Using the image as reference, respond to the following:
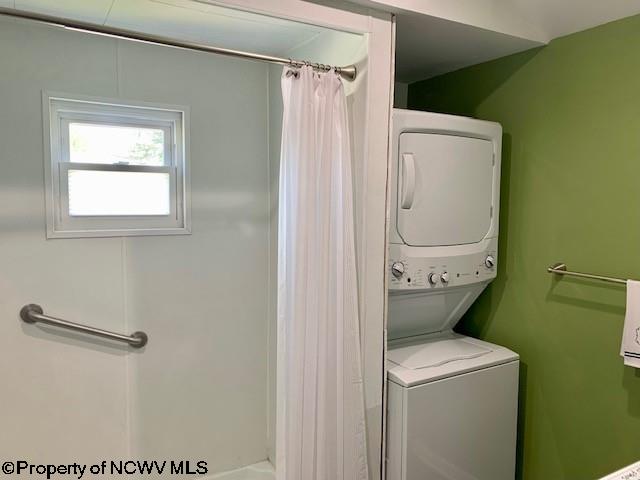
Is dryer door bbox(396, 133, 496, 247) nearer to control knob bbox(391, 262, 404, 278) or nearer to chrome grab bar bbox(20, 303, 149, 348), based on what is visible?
control knob bbox(391, 262, 404, 278)

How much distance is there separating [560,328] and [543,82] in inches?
41.0

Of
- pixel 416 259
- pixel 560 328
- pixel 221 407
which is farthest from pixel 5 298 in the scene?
pixel 560 328

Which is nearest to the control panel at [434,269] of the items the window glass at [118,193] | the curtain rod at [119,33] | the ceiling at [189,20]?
the curtain rod at [119,33]

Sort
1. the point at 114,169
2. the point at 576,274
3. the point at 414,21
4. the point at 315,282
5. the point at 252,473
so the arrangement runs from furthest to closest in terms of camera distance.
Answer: the point at 252,473 < the point at 114,169 < the point at 576,274 < the point at 414,21 < the point at 315,282

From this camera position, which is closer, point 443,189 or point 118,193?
point 443,189

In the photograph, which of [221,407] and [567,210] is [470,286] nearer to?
[567,210]

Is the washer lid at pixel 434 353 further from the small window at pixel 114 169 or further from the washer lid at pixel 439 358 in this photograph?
the small window at pixel 114 169

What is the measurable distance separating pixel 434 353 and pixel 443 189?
2.26 ft

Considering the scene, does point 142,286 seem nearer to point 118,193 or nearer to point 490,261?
point 118,193

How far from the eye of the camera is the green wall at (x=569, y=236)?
71.3 inches

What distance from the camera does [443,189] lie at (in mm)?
1954

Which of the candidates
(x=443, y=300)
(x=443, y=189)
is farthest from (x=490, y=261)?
(x=443, y=189)

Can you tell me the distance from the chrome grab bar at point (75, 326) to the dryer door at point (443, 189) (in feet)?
4.08

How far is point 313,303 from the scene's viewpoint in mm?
1646
